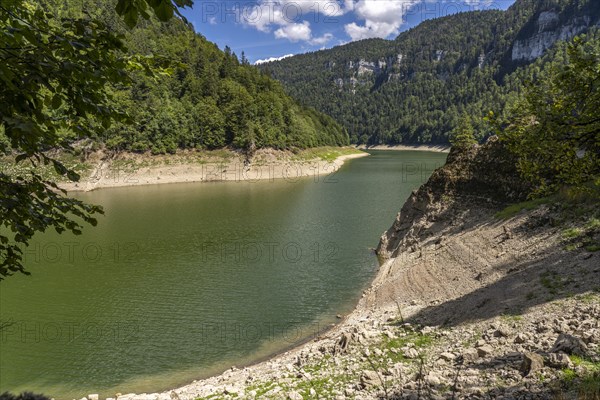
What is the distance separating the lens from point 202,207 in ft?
176

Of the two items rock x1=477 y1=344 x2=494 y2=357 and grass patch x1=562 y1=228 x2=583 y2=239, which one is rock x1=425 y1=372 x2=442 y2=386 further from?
grass patch x1=562 y1=228 x2=583 y2=239

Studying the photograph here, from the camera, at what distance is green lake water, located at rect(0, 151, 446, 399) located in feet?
53.6

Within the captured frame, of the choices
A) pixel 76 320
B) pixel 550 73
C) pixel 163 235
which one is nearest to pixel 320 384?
pixel 550 73

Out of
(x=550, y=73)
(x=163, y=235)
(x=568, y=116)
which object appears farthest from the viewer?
(x=163, y=235)

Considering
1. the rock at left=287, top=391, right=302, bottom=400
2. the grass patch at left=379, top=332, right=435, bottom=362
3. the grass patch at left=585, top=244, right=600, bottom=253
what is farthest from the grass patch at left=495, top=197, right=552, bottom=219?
the rock at left=287, top=391, right=302, bottom=400

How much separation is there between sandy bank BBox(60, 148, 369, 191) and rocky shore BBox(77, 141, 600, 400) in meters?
65.7

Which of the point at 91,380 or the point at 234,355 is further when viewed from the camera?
the point at 234,355

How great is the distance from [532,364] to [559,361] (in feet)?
1.63

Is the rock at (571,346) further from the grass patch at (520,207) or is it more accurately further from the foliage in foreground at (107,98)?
the grass patch at (520,207)

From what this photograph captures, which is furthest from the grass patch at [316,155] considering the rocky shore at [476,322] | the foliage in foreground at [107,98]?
the rocky shore at [476,322]

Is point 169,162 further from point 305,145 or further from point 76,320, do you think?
point 76,320

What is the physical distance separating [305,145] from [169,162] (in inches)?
1639

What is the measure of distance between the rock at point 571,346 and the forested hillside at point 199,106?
76642 millimetres

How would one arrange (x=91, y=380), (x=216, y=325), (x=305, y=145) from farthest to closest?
(x=305, y=145)
(x=216, y=325)
(x=91, y=380)
